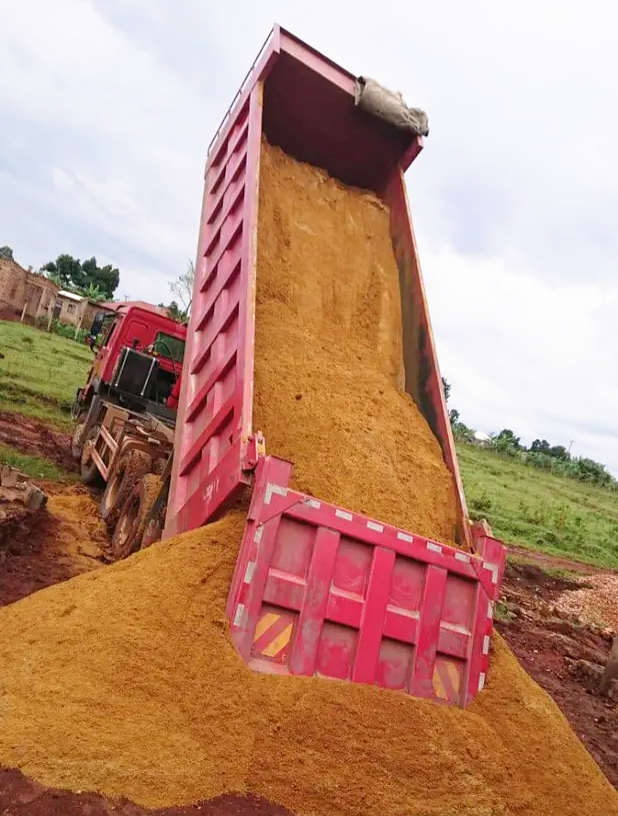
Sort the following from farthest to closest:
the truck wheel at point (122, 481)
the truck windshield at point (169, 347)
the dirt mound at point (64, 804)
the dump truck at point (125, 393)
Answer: the truck windshield at point (169, 347), the dump truck at point (125, 393), the truck wheel at point (122, 481), the dirt mound at point (64, 804)

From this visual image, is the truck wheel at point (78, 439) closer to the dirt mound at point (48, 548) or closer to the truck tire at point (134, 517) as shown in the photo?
the dirt mound at point (48, 548)

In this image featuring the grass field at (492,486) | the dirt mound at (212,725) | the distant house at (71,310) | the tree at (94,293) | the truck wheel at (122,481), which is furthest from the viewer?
the tree at (94,293)

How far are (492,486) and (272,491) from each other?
22.7 metres

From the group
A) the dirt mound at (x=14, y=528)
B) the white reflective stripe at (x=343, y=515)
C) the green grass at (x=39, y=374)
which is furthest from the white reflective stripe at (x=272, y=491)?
the green grass at (x=39, y=374)

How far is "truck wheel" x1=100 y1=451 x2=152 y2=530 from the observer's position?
267 inches

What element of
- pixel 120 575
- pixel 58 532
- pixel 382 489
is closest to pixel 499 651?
pixel 382 489

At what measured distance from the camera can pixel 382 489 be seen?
4496 millimetres

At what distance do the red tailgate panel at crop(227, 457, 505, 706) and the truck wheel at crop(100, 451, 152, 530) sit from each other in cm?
328

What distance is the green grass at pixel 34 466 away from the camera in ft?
28.5

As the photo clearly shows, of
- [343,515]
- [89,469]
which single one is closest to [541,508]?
[89,469]

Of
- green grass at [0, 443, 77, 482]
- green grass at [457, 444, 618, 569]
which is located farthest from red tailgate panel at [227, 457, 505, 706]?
green grass at [457, 444, 618, 569]

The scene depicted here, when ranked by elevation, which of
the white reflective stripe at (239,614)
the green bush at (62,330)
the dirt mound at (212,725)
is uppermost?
the green bush at (62,330)

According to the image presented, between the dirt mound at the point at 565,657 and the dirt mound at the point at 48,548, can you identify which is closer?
the dirt mound at the point at 48,548

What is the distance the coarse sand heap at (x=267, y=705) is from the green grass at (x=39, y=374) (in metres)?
9.31
